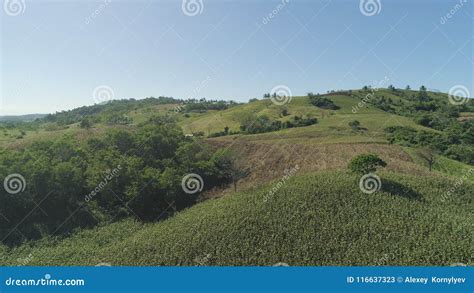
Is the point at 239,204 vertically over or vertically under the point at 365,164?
under

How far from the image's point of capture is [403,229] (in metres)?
20.9

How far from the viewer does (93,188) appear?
30.6 meters

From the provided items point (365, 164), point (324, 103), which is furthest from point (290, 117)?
point (365, 164)

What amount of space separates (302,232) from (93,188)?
19876 millimetres

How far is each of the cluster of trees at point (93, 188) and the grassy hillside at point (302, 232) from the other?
1.99 metres

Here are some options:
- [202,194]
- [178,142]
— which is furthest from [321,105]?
[202,194]

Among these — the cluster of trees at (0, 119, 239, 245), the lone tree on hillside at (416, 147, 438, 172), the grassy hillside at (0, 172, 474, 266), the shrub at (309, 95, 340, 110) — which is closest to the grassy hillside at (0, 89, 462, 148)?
the shrub at (309, 95, 340, 110)

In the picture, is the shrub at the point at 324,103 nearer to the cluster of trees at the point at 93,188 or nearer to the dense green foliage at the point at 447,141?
the dense green foliage at the point at 447,141

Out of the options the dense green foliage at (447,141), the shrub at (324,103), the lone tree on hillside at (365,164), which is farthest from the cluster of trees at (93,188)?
the shrub at (324,103)

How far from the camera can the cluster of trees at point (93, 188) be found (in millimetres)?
28172

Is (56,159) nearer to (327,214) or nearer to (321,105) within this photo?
(327,214)

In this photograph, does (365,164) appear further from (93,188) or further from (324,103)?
(324,103)

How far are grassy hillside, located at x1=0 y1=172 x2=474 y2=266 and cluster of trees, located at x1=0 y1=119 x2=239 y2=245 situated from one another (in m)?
1.99

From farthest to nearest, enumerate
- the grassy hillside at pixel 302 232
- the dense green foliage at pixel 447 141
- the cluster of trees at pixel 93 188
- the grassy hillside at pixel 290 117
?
1. the grassy hillside at pixel 290 117
2. the dense green foliage at pixel 447 141
3. the cluster of trees at pixel 93 188
4. the grassy hillside at pixel 302 232
